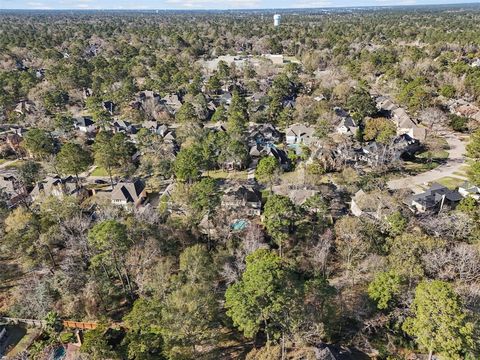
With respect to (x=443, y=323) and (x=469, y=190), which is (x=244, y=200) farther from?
(x=469, y=190)

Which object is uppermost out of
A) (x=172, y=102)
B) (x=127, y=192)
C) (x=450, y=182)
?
(x=172, y=102)

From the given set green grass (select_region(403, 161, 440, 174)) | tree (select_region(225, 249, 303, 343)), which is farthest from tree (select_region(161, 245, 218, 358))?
green grass (select_region(403, 161, 440, 174))

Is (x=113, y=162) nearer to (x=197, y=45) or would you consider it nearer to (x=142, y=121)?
(x=142, y=121)

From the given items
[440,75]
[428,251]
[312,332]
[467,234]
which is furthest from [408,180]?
[440,75]

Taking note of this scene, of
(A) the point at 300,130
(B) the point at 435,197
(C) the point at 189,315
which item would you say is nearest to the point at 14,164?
(A) the point at 300,130

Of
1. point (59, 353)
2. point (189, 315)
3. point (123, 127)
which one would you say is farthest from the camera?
point (123, 127)

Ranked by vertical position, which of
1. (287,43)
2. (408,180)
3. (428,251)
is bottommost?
(408,180)

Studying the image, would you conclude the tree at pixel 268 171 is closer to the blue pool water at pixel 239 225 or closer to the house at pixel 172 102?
the blue pool water at pixel 239 225
